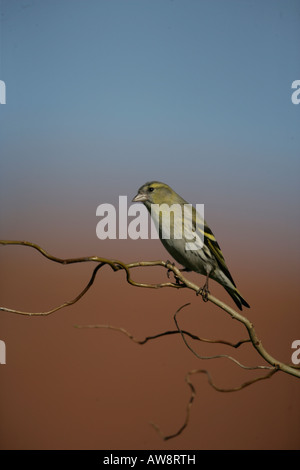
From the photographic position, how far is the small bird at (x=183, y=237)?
107 cm

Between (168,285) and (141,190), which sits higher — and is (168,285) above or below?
below

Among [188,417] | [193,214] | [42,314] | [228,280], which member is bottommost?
[188,417]

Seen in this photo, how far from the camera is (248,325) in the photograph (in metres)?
0.52

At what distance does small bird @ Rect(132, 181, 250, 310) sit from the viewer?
1.07 metres

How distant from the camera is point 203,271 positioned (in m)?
1.11

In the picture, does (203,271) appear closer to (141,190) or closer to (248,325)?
(141,190)

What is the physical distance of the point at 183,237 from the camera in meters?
1.08

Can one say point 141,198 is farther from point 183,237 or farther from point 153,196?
point 183,237

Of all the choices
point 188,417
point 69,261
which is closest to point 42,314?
point 69,261

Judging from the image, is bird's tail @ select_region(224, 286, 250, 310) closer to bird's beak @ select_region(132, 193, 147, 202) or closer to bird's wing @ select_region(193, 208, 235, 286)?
bird's wing @ select_region(193, 208, 235, 286)

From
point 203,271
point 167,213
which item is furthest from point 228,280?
point 167,213

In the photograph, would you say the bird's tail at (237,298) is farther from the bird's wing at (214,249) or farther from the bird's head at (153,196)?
the bird's head at (153,196)

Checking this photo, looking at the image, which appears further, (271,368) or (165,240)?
(165,240)

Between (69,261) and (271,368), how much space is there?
0.25 m
